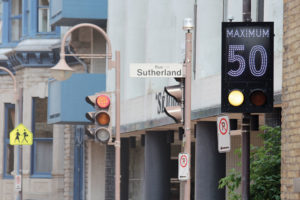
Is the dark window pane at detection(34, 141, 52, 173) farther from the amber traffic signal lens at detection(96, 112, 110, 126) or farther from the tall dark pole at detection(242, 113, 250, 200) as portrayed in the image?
the tall dark pole at detection(242, 113, 250, 200)

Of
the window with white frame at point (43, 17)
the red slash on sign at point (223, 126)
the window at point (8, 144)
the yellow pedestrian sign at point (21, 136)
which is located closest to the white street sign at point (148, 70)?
the red slash on sign at point (223, 126)

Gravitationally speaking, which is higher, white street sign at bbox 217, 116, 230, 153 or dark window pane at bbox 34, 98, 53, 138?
dark window pane at bbox 34, 98, 53, 138

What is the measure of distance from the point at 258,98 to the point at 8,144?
35.3 meters

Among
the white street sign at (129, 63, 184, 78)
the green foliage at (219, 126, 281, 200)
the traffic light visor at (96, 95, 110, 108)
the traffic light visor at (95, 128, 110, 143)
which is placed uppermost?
the white street sign at (129, 63, 184, 78)

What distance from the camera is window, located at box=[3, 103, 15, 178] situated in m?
45.5

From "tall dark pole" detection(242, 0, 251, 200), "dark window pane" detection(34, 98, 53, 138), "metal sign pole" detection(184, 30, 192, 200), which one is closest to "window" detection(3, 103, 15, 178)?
"dark window pane" detection(34, 98, 53, 138)

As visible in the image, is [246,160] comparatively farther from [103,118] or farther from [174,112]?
[103,118]

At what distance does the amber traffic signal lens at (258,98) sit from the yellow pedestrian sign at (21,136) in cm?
2579

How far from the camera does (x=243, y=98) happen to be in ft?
36.8

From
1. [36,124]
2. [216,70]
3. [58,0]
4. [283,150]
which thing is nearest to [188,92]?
[216,70]

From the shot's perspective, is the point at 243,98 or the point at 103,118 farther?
the point at 103,118

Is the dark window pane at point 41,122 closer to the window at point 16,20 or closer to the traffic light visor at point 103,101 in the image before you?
the window at point 16,20

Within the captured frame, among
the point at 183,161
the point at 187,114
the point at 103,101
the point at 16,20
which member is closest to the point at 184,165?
the point at 183,161

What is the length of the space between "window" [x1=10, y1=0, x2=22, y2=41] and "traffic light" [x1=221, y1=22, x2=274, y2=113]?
35961 mm
